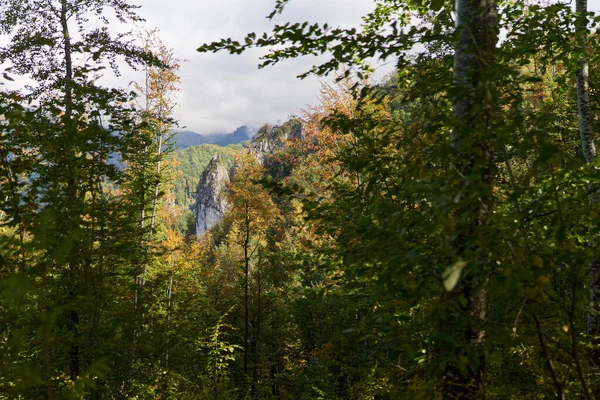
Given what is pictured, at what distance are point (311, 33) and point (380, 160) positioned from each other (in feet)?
3.43

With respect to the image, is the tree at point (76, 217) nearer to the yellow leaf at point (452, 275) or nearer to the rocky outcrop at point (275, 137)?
the yellow leaf at point (452, 275)

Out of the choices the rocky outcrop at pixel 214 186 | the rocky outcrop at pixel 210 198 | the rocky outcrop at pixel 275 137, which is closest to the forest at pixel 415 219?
the rocky outcrop at pixel 275 137

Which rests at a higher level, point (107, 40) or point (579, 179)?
point (107, 40)

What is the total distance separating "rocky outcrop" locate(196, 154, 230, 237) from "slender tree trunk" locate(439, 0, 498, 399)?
9776 centimetres

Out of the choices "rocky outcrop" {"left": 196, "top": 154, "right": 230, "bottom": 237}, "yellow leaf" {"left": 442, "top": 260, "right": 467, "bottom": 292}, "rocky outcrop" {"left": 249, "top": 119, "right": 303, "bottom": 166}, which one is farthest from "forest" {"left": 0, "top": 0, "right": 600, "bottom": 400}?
"rocky outcrop" {"left": 196, "top": 154, "right": 230, "bottom": 237}

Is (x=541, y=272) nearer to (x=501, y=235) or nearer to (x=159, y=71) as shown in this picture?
(x=501, y=235)

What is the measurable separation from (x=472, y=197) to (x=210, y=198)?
10798cm

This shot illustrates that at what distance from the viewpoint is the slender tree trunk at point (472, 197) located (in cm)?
163

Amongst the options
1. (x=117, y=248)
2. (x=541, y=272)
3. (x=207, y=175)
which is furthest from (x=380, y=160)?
(x=207, y=175)

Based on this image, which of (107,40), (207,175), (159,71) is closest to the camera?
(107,40)

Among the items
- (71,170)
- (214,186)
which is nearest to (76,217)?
(71,170)

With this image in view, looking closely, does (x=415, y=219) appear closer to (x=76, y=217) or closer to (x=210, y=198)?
(x=76, y=217)

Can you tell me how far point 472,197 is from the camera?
60.8 inches

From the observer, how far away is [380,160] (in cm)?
255
